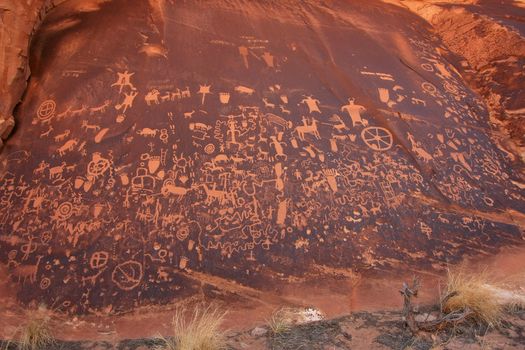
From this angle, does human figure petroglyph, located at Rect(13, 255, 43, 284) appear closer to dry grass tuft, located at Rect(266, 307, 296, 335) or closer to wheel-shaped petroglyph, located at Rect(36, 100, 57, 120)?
wheel-shaped petroglyph, located at Rect(36, 100, 57, 120)

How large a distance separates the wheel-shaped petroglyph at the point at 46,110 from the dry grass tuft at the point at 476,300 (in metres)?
3.66

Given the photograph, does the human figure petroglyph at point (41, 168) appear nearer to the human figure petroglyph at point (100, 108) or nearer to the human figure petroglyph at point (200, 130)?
the human figure petroglyph at point (100, 108)

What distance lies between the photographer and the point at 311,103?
15.8ft

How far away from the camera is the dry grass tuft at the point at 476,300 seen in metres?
3.10

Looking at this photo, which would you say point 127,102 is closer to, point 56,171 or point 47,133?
point 47,133

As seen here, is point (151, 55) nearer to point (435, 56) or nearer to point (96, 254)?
point (96, 254)

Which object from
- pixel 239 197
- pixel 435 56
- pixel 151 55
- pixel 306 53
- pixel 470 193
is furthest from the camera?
pixel 435 56

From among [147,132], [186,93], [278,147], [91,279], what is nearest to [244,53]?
[186,93]

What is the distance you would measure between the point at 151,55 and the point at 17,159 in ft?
5.31

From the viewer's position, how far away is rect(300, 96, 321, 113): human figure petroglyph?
4.77m

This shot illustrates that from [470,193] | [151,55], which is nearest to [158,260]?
[151,55]

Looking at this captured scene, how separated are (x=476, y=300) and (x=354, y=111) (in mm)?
2288

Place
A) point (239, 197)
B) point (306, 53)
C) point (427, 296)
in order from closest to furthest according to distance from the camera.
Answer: point (427, 296) → point (239, 197) → point (306, 53)

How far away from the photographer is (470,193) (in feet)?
14.4
